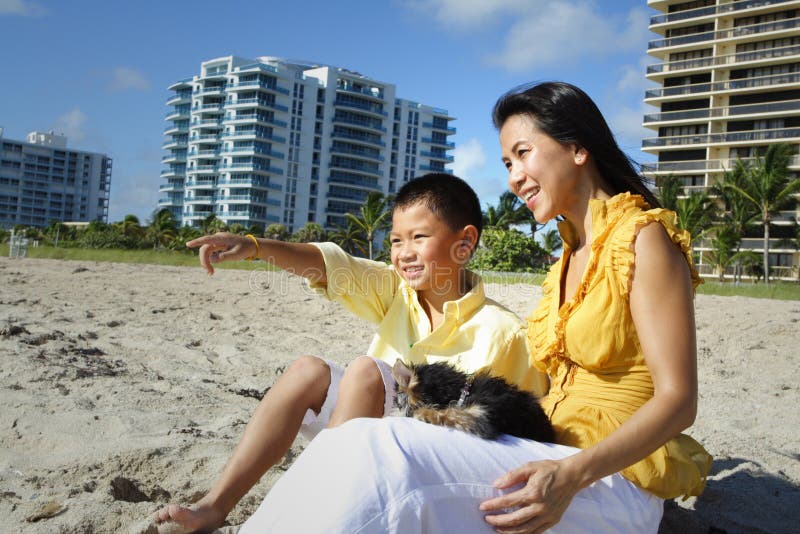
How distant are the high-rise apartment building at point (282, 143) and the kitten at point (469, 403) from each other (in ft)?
244

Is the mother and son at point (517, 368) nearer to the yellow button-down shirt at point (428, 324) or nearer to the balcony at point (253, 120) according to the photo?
the yellow button-down shirt at point (428, 324)

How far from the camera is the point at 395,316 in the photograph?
2432 millimetres

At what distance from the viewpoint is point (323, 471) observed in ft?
4.23

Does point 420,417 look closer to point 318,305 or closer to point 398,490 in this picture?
point 398,490

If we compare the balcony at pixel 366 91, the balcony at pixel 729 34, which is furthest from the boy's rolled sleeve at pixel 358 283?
the balcony at pixel 366 91

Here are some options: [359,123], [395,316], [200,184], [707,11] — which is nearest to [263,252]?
[395,316]

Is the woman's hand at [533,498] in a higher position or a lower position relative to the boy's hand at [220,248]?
lower

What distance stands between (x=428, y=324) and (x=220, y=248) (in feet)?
2.54

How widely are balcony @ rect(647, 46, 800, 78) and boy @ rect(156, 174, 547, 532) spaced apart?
54121 millimetres

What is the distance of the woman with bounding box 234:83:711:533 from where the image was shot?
4.20 ft

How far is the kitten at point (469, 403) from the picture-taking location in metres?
1.46

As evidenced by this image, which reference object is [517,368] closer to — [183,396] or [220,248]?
[220,248]

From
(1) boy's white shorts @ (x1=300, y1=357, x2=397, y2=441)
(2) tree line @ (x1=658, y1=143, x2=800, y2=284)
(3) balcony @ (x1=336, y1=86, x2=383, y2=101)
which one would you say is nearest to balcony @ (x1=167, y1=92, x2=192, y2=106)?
(3) balcony @ (x1=336, y1=86, x2=383, y2=101)

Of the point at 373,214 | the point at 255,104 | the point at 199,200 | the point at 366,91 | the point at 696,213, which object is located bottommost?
the point at 373,214
